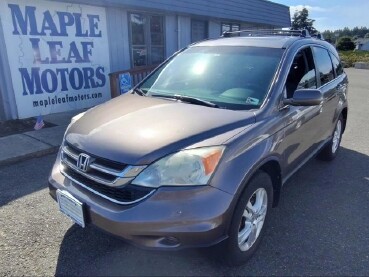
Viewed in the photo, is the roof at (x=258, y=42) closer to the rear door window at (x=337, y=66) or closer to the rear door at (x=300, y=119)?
the rear door at (x=300, y=119)

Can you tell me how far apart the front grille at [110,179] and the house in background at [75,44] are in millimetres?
5314

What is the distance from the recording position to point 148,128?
2.52 metres

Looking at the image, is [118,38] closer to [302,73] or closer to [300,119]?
[302,73]

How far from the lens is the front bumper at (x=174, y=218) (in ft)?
6.98

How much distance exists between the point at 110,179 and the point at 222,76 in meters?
1.61

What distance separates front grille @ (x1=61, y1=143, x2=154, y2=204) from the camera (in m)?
2.21

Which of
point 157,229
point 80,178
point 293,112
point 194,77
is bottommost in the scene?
point 157,229

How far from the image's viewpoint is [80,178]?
8.32 feet

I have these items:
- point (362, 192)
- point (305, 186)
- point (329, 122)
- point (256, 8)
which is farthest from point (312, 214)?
point (256, 8)

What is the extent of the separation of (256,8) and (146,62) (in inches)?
271

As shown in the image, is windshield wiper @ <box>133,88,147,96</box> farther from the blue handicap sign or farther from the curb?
the blue handicap sign

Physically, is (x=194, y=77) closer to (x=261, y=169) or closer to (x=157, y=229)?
(x=261, y=169)

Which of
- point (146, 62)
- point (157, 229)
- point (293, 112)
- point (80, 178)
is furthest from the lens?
point (146, 62)

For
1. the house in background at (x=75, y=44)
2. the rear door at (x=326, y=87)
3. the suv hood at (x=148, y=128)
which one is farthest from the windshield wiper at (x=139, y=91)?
the house in background at (x=75, y=44)
